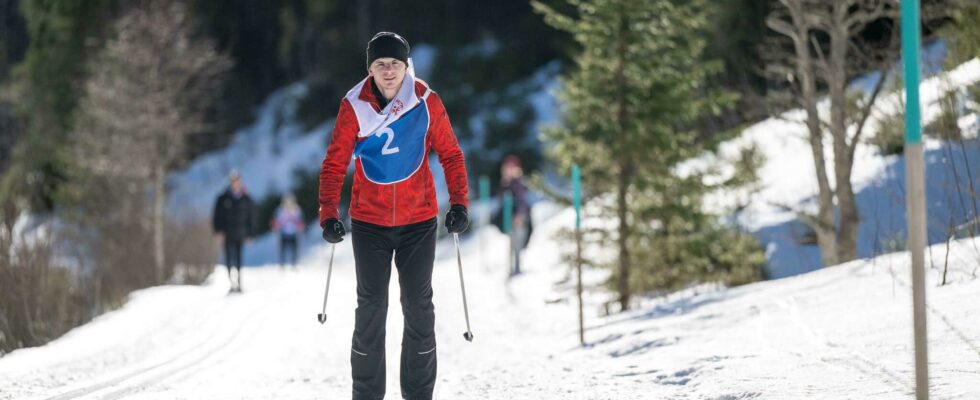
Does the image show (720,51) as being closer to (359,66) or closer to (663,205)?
(663,205)

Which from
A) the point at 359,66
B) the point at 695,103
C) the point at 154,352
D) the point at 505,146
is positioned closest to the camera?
the point at 154,352

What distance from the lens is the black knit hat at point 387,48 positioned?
215 inches

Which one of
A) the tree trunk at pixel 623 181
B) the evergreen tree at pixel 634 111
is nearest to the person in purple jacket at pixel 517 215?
the evergreen tree at pixel 634 111

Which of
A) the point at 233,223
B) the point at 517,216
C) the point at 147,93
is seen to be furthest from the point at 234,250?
the point at 147,93

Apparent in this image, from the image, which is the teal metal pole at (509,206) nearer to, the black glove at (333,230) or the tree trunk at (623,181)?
the tree trunk at (623,181)

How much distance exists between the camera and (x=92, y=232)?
82.8 ft

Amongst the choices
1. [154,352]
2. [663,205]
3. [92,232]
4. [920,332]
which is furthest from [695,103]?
[92,232]

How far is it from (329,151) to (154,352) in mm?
4041

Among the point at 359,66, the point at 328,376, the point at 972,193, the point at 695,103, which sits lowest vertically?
the point at 328,376

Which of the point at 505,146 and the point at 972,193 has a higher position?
the point at 505,146

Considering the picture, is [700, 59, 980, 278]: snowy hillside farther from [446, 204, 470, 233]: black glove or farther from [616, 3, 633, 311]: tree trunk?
[446, 204, 470, 233]: black glove

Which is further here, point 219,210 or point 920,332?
point 219,210

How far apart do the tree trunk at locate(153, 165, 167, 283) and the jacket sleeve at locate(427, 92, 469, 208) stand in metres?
13.8

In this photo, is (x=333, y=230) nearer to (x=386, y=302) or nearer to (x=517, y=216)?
(x=386, y=302)
